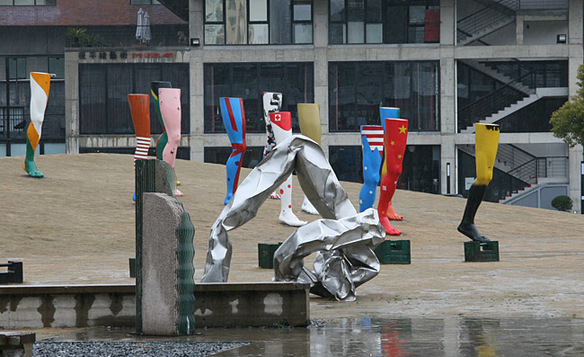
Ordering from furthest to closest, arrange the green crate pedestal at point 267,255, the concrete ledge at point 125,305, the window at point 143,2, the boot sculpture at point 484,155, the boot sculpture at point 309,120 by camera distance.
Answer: the window at point 143,2, the boot sculpture at point 309,120, the boot sculpture at point 484,155, the green crate pedestal at point 267,255, the concrete ledge at point 125,305

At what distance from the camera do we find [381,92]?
5338 cm

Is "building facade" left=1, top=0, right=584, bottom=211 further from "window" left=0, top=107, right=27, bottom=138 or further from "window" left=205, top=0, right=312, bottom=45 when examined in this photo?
"window" left=0, top=107, right=27, bottom=138

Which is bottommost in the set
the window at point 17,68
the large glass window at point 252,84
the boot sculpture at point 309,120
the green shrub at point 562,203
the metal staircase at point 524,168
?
the green shrub at point 562,203

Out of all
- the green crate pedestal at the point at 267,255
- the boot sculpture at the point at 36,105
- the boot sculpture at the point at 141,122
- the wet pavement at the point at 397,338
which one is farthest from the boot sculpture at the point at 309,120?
the wet pavement at the point at 397,338

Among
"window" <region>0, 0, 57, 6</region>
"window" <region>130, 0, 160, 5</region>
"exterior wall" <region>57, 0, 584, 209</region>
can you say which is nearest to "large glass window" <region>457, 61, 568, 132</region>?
"exterior wall" <region>57, 0, 584, 209</region>

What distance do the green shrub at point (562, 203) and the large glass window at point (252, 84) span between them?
13.7m

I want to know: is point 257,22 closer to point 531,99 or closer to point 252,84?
point 252,84

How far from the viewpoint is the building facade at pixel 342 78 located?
53.2 metres

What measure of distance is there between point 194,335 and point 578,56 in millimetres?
46699

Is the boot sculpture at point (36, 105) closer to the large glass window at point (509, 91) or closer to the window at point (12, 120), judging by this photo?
the large glass window at point (509, 91)

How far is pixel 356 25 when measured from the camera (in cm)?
5381

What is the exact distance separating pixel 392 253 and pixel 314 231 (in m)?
6.76

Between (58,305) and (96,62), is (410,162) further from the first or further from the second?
(58,305)

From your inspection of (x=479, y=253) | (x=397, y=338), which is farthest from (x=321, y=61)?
(x=397, y=338)
